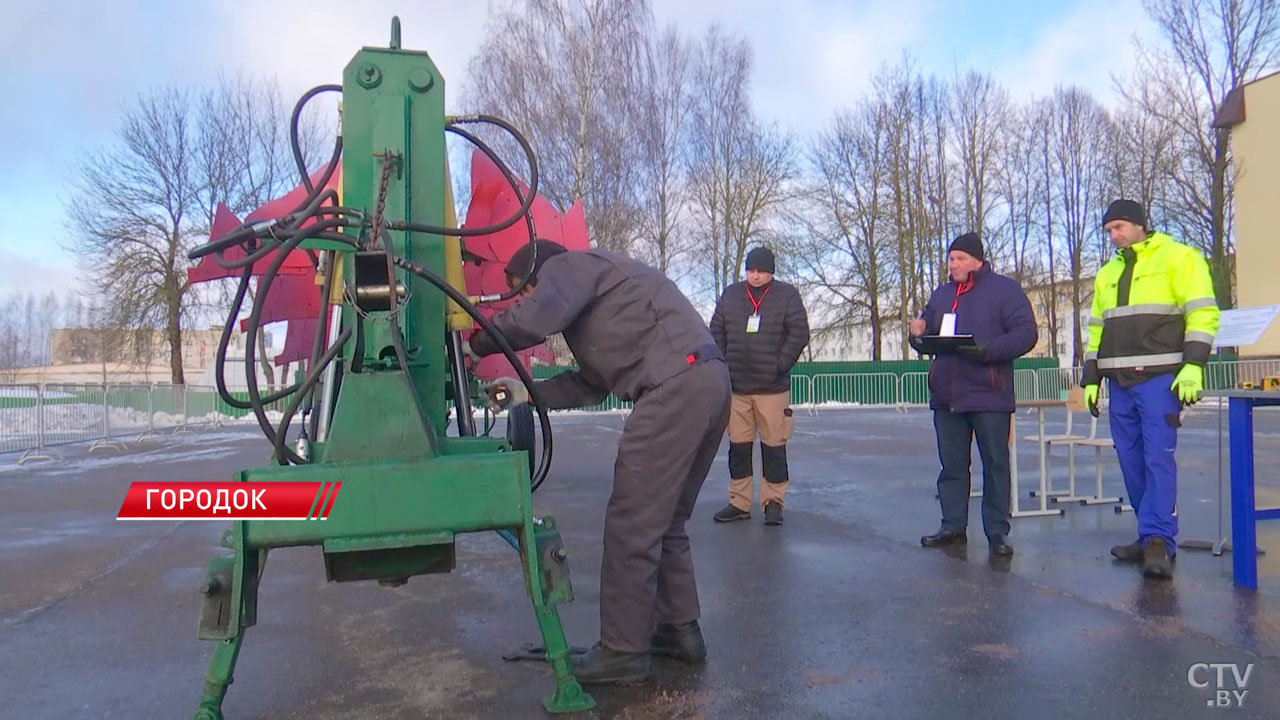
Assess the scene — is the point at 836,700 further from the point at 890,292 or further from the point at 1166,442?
the point at 890,292

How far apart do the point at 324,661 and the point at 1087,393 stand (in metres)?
4.28

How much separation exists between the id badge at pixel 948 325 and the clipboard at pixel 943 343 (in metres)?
0.07

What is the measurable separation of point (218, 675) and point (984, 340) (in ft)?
14.2

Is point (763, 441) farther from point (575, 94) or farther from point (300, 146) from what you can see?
point (575, 94)

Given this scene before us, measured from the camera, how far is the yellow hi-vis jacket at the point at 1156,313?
446cm

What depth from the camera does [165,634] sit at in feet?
12.4

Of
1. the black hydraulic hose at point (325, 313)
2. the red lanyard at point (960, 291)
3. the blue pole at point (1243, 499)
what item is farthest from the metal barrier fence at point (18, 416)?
the blue pole at point (1243, 499)

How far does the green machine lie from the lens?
245 centimetres

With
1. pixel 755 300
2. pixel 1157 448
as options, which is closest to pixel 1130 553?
pixel 1157 448

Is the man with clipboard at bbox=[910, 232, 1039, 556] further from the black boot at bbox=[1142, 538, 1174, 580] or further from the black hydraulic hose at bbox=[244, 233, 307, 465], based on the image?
the black hydraulic hose at bbox=[244, 233, 307, 465]

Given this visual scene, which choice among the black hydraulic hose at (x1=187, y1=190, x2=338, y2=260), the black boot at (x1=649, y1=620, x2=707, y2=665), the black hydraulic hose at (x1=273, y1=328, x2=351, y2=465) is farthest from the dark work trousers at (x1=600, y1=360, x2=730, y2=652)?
the black hydraulic hose at (x1=187, y1=190, x2=338, y2=260)

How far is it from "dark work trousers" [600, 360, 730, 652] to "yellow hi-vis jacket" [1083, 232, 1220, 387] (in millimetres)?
2773

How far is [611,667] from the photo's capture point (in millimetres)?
3010

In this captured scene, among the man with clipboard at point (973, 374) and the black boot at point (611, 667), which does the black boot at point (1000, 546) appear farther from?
the black boot at point (611, 667)
